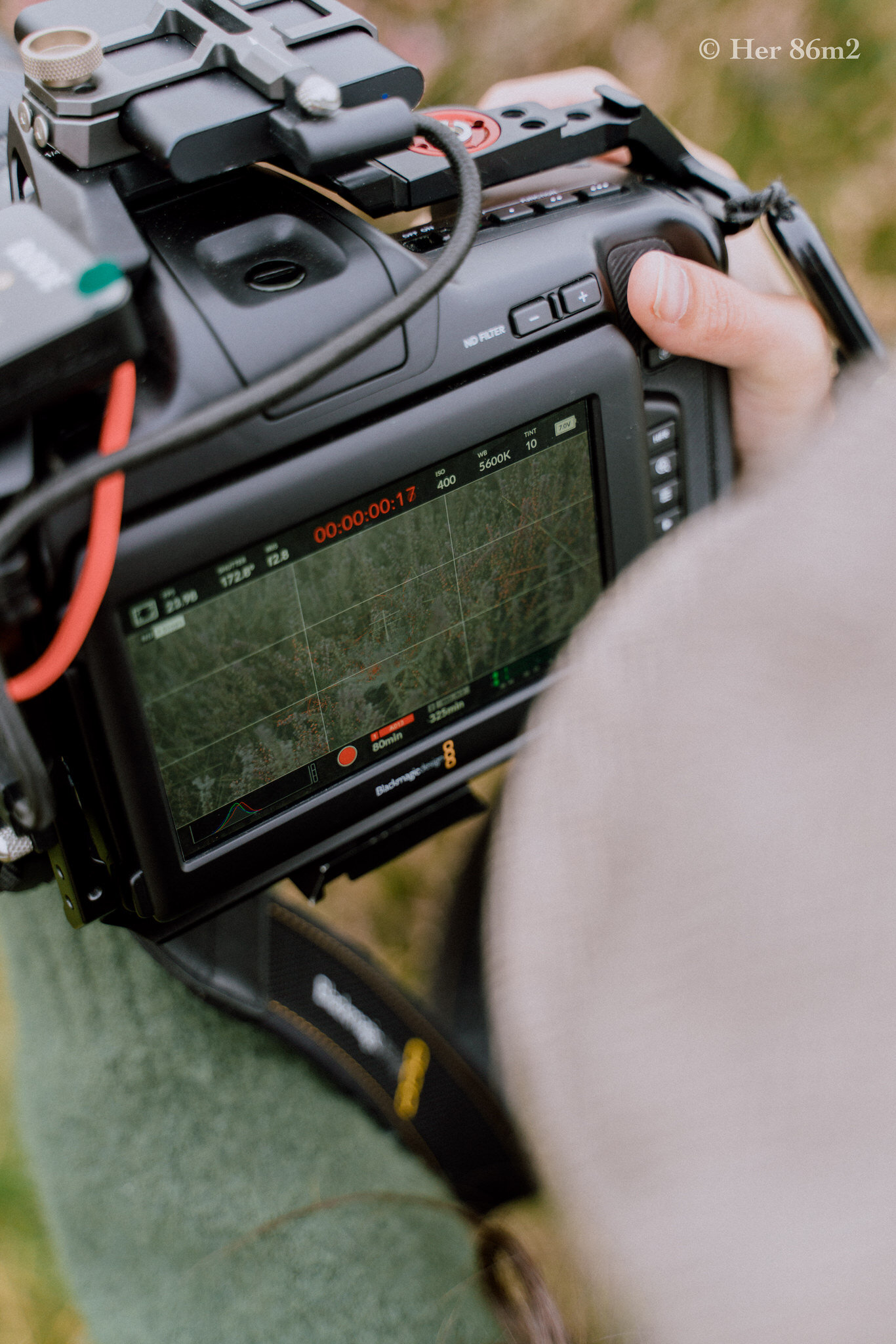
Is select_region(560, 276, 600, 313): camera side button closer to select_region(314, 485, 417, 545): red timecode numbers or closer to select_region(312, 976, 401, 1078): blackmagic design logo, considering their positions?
select_region(314, 485, 417, 545): red timecode numbers

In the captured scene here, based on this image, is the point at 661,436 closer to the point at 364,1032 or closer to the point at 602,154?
the point at 602,154

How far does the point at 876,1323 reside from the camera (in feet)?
0.69

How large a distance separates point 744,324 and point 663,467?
0.41 feet

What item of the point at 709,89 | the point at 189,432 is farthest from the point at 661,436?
the point at 709,89

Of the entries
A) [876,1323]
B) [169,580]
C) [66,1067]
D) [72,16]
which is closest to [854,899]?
[876,1323]

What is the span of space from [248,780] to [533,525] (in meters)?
0.26

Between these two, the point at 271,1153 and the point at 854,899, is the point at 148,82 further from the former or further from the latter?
the point at 271,1153

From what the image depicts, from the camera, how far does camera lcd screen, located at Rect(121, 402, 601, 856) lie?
26.0 inches

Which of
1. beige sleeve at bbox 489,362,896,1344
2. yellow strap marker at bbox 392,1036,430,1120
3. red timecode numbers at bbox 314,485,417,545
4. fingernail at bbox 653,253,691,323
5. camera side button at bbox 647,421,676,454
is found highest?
beige sleeve at bbox 489,362,896,1344

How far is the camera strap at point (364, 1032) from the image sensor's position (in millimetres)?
972

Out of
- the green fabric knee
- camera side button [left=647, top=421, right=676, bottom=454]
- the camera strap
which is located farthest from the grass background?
camera side button [left=647, top=421, right=676, bottom=454]

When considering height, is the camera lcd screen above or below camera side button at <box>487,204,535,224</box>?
below

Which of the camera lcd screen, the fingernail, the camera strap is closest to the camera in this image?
the camera lcd screen

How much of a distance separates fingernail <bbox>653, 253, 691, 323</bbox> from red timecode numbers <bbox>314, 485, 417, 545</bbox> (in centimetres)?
22
